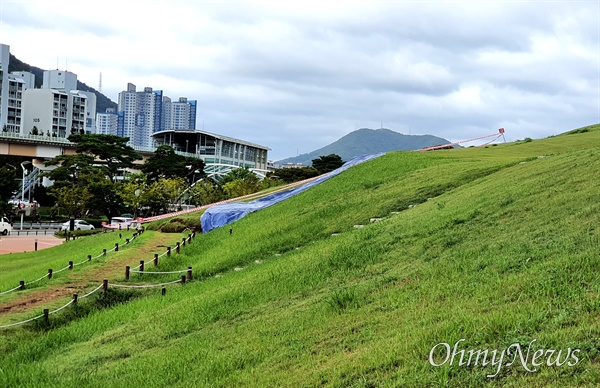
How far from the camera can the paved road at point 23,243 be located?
3224cm

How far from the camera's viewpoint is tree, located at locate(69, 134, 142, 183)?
54812 mm

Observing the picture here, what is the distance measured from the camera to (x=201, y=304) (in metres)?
11.1

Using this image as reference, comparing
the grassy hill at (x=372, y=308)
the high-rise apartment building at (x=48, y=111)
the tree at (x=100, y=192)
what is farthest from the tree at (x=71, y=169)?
the high-rise apartment building at (x=48, y=111)

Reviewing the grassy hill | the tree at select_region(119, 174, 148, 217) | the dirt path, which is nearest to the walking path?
the tree at select_region(119, 174, 148, 217)

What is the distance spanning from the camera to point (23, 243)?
36031mm

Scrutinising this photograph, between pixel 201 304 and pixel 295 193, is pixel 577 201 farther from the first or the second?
pixel 295 193

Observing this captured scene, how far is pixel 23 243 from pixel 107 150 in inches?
838

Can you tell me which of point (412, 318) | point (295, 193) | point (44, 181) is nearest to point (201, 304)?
point (412, 318)

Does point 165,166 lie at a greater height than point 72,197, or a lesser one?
greater

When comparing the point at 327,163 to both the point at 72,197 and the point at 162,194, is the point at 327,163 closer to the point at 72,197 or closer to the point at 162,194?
the point at 162,194

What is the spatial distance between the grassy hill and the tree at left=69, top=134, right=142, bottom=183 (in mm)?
39742

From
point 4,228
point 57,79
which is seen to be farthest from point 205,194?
point 57,79

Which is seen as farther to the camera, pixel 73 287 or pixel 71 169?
pixel 71 169

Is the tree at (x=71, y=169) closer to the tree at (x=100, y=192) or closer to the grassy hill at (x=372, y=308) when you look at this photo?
the tree at (x=100, y=192)
